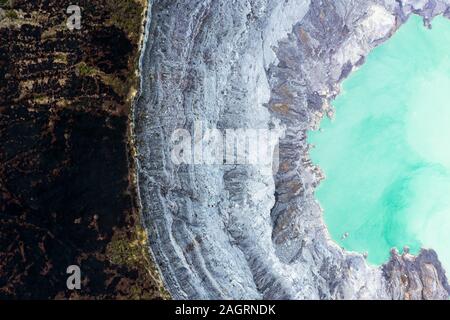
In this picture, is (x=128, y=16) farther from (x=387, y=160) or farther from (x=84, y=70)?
(x=387, y=160)

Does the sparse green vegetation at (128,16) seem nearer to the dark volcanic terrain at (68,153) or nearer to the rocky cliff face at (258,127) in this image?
the dark volcanic terrain at (68,153)

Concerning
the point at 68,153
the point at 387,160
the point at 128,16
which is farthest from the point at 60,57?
the point at 387,160

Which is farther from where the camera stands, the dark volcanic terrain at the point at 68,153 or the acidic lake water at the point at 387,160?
the acidic lake water at the point at 387,160

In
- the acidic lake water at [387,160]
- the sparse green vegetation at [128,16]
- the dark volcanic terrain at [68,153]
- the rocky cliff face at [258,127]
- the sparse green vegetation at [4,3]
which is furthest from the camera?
the acidic lake water at [387,160]

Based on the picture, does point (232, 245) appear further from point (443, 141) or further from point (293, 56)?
point (443, 141)

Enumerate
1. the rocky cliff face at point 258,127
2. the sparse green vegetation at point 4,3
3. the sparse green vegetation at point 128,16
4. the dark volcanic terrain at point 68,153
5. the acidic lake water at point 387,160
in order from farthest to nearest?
the acidic lake water at point 387,160
the rocky cliff face at point 258,127
the sparse green vegetation at point 128,16
the sparse green vegetation at point 4,3
the dark volcanic terrain at point 68,153

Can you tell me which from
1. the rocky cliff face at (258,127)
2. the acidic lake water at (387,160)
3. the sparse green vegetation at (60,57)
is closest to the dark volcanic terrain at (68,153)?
the sparse green vegetation at (60,57)
